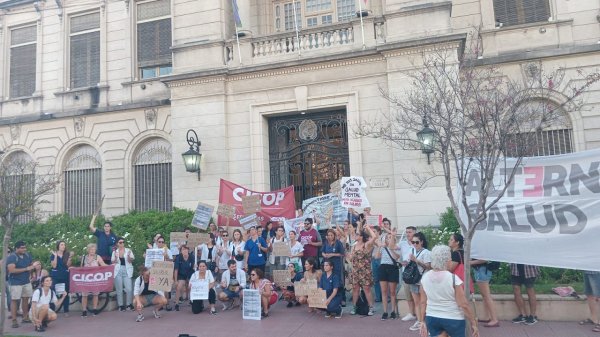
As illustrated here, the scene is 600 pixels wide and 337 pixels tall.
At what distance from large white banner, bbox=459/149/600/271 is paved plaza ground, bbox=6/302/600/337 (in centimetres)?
125

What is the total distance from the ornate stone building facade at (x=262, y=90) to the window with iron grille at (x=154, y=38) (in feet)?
0.19

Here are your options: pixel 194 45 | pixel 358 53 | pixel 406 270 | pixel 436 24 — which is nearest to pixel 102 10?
pixel 194 45

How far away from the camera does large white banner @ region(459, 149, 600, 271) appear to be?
8.01 m

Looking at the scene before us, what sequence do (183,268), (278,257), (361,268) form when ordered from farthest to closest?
(278,257)
(183,268)
(361,268)

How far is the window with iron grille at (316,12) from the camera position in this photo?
1827 centimetres

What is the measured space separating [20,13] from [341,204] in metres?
18.8

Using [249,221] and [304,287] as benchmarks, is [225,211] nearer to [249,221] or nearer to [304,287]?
[249,221]

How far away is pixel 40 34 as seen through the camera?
22.1 m

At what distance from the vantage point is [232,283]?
11414 mm

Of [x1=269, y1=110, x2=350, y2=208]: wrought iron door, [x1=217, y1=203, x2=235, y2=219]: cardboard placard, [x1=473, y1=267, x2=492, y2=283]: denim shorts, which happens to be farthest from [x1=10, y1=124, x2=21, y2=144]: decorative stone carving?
[x1=473, y1=267, x2=492, y2=283]: denim shorts

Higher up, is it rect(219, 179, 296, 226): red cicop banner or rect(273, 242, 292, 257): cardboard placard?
rect(219, 179, 296, 226): red cicop banner

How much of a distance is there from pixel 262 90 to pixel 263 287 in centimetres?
788

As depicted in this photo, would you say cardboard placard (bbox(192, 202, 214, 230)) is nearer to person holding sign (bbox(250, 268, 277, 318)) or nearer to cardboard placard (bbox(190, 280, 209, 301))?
cardboard placard (bbox(190, 280, 209, 301))

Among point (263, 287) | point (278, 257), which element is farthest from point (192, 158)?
point (263, 287)
